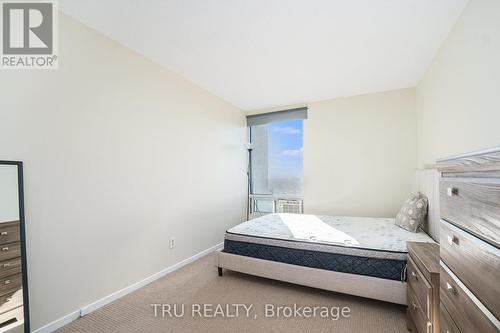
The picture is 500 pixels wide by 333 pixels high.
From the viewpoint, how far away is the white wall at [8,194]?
151 cm

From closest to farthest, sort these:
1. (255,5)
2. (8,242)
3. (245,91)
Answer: (8,242)
(255,5)
(245,91)

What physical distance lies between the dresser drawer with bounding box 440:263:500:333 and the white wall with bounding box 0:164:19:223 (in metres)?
2.49

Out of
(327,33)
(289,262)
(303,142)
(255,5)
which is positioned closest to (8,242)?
(289,262)

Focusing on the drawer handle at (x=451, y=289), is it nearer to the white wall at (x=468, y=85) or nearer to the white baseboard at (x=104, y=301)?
the white wall at (x=468, y=85)

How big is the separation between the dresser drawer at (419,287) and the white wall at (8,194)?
273cm

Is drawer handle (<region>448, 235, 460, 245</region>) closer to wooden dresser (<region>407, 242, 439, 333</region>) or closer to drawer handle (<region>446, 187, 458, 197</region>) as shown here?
drawer handle (<region>446, 187, 458, 197</region>)

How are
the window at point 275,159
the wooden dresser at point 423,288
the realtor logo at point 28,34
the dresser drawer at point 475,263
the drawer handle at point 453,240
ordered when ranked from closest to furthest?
1. the dresser drawer at point 475,263
2. the drawer handle at point 453,240
3. the wooden dresser at point 423,288
4. the realtor logo at point 28,34
5. the window at point 275,159

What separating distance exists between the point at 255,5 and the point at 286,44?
0.63 metres

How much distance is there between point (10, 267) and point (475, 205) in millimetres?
2574

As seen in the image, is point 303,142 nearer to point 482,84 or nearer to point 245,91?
point 245,91

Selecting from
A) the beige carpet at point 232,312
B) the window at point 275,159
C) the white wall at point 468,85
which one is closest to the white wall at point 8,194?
the beige carpet at point 232,312

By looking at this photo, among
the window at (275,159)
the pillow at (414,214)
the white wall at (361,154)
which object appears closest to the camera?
the pillow at (414,214)

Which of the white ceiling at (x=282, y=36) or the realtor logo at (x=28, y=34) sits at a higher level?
the white ceiling at (x=282, y=36)

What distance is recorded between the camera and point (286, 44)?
2.31 metres
